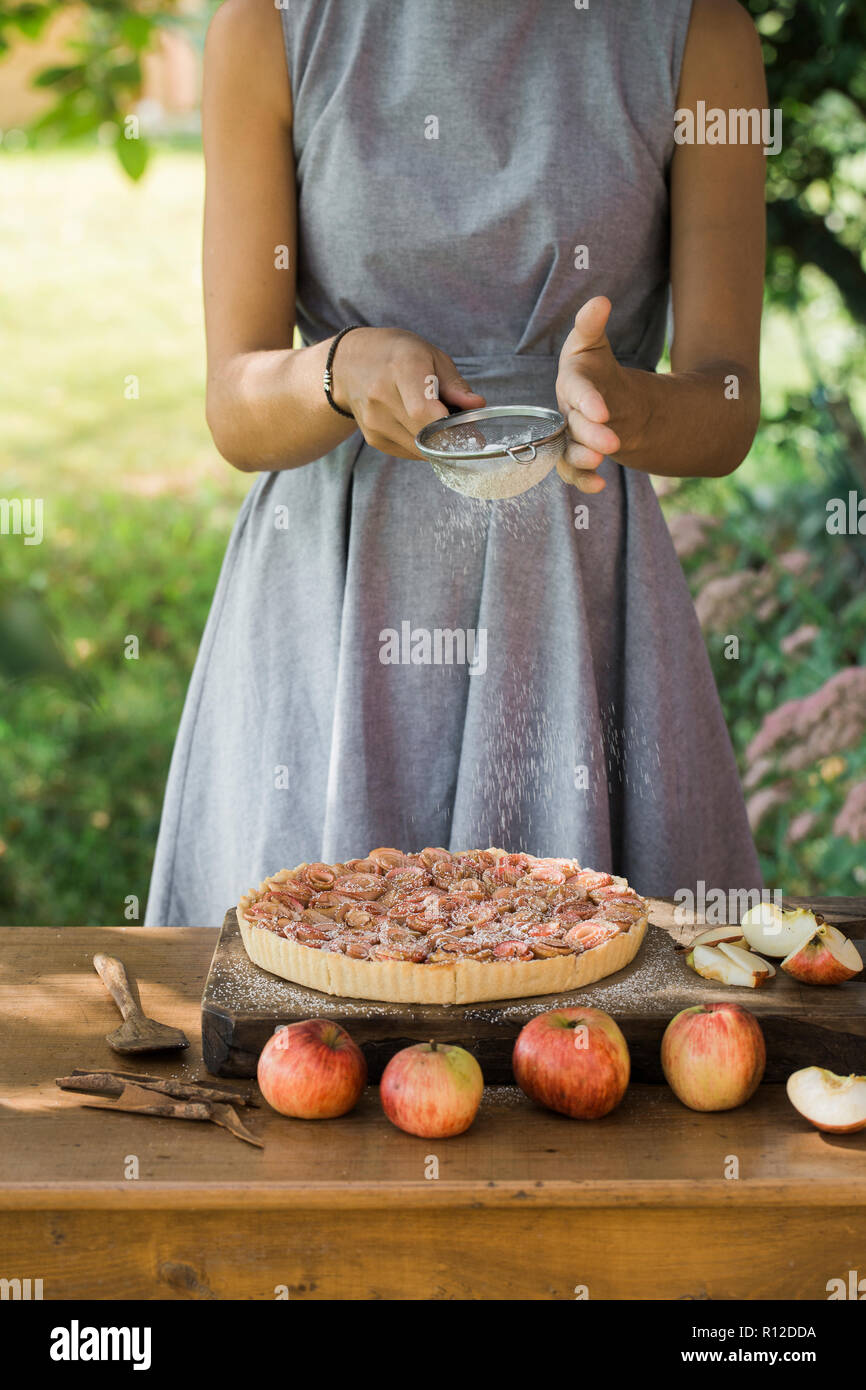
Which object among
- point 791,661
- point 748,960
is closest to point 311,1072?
point 748,960

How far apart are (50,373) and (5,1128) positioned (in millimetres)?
5378

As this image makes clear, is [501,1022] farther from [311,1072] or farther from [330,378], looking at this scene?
[330,378]

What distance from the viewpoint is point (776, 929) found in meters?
1.42

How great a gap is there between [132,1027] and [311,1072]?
10.7 inches

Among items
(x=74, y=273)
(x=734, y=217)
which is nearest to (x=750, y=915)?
(x=734, y=217)

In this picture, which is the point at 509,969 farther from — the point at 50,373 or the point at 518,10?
the point at 50,373

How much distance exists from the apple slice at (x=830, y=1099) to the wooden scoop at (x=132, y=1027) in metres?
0.55

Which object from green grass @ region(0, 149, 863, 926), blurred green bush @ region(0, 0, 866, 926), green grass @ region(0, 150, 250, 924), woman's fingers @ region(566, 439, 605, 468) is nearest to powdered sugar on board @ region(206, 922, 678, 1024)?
blurred green bush @ region(0, 0, 866, 926)

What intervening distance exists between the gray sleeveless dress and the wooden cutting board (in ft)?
1.56

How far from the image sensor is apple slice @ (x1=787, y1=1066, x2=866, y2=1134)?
1.16 metres

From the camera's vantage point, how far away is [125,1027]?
4.49 feet

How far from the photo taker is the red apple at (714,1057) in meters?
1.20

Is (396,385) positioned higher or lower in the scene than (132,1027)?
higher

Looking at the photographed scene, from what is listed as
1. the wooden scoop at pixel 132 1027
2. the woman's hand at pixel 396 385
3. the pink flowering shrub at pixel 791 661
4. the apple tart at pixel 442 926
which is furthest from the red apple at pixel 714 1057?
the pink flowering shrub at pixel 791 661
